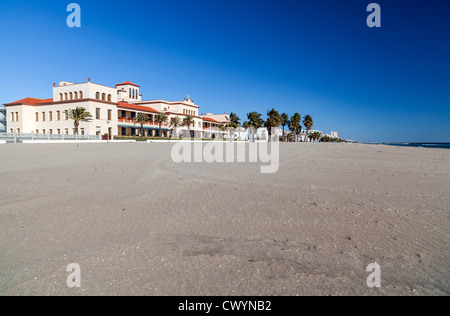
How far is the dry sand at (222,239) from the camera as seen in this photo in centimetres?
284

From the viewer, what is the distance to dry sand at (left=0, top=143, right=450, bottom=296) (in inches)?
112

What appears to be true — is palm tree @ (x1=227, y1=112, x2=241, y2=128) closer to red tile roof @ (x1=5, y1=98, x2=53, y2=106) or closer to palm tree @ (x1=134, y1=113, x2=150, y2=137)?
palm tree @ (x1=134, y1=113, x2=150, y2=137)

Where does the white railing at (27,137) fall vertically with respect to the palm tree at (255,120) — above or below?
below

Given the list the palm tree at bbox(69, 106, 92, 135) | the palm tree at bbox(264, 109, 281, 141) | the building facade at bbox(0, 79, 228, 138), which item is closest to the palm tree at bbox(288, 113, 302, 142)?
the palm tree at bbox(264, 109, 281, 141)

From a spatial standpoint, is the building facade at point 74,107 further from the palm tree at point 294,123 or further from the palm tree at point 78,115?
the palm tree at point 294,123

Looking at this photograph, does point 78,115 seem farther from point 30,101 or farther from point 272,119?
point 272,119

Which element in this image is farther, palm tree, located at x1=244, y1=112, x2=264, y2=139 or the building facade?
palm tree, located at x1=244, y1=112, x2=264, y2=139

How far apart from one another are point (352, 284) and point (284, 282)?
0.74 meters

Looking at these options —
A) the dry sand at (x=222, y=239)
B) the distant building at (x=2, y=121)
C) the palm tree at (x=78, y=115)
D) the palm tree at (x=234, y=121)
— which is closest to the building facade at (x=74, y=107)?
the palm tree at (x=78, y=115)

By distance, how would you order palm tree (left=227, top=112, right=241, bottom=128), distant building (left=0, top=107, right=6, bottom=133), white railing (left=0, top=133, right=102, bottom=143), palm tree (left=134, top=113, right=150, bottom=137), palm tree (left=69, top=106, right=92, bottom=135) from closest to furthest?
white railing (left=0, top=133, right=102, bottom=143)
palm tree (left=69, top=106, right=92, bottom=135)
palm tree (left=134, top=113, right=150, bottom=137)
distant building (left=0, top=107, right=6, bottom=133)
palm tree (left=227, top=112, right=241, bottom=128)

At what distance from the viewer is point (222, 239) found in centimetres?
405

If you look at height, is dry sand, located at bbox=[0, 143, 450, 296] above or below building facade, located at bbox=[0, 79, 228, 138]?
below

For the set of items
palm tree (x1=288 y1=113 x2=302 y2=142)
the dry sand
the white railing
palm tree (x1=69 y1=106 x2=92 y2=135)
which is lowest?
the dry sand

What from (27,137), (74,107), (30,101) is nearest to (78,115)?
(74,107)
